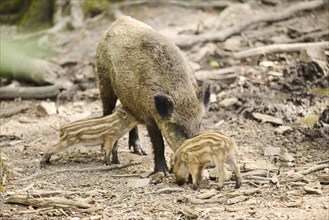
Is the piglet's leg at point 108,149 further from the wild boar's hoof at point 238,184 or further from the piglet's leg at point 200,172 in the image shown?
the wild boar's hoof at point 238,184

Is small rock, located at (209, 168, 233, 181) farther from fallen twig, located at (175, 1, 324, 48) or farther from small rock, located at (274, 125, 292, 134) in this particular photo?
fallen twig, located at (175, 1, 324, 48)

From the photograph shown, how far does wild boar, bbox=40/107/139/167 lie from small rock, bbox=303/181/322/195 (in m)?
2.50

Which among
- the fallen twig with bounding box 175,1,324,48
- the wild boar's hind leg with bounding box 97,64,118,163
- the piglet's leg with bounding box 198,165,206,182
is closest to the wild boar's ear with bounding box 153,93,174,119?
the piglet's leg with bounding box 198,165,206,182

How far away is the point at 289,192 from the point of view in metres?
6.81

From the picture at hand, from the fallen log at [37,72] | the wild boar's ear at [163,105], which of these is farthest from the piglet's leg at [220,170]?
the fallen log at [37,72]

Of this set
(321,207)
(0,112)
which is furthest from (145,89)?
(0,112)

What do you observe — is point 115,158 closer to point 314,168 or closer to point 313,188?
point 314,168

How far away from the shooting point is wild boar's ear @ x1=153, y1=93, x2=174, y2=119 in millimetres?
7492

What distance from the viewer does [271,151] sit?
8.74 meters

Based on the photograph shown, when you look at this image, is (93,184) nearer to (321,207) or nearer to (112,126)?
(112,126)

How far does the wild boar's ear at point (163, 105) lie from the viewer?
7.49 metres

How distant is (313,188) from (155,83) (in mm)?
2213

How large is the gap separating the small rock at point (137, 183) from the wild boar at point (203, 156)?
36 cm

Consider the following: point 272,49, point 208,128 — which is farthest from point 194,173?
point 272,49
